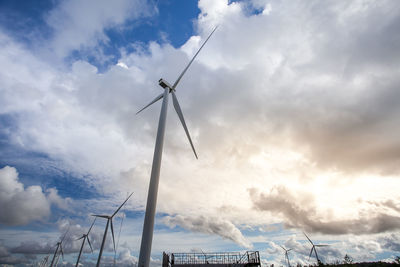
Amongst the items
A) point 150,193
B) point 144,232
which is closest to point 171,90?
point 150,193

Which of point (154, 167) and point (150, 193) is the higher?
point (154, 167)

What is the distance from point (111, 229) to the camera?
55.9 meters

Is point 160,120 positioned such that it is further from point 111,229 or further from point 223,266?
point 111,229

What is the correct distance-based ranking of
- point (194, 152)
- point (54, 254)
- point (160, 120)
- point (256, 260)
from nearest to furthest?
1. point (160, 120)
2. point (194, 152)
3. point (256, 260)
4. point (54, 254)

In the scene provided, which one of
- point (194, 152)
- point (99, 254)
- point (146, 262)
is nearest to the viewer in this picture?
point (146, 262)

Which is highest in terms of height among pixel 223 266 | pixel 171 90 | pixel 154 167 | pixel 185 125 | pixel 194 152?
pixel 171 90

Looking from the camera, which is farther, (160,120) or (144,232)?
(160,120)

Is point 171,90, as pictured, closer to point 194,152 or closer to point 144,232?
point 194,152

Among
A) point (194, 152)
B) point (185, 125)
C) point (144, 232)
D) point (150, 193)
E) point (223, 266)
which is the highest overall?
point (185, 125)

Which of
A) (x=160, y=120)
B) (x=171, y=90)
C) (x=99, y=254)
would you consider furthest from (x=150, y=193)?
(x=99, y=254)

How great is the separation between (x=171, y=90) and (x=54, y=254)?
122m

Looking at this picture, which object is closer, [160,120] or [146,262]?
[146,262]

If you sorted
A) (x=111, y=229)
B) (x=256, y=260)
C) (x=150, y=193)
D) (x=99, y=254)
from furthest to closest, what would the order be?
(x=111, y=229), (x=99, y=254), (x=256, y=260), (x=150, y=193)

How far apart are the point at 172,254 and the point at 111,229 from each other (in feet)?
87.4
